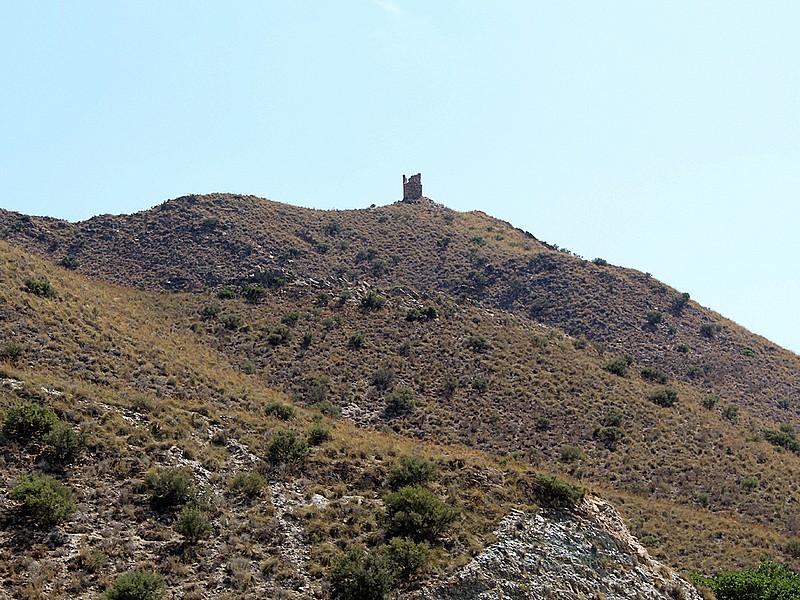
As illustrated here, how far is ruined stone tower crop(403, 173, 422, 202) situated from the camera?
99.2 metres

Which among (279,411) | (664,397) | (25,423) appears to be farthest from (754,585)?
(25,423)

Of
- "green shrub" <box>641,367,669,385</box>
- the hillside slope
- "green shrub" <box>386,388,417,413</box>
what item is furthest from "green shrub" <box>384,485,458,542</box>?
"green shrub" <box>641,367,669,385</box>

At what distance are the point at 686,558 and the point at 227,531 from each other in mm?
20751

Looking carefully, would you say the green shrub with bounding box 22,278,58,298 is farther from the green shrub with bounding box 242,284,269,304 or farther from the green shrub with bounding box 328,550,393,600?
the green shrub with bounding box 328,550,393,600

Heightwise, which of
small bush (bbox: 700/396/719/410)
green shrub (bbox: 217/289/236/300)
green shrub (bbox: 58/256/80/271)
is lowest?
small bush (bbox: 700/396/719/410)

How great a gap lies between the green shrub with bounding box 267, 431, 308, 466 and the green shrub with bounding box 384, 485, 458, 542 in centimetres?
412

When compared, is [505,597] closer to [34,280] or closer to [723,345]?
[34,280]

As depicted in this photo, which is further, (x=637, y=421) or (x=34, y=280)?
(x=637, y=421)

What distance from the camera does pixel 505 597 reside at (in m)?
18.4

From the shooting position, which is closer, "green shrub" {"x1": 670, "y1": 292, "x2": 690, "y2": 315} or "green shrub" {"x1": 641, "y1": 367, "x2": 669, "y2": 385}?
"green shrub" {"x1": 641, "y1": 367, "x2": 669, "y2": 385}

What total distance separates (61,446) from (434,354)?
2995cm

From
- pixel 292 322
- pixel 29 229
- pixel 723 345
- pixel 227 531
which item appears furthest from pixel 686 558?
pixel 29 229

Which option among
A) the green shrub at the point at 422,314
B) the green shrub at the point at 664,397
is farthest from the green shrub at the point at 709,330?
the green shrub at the point at 422,314

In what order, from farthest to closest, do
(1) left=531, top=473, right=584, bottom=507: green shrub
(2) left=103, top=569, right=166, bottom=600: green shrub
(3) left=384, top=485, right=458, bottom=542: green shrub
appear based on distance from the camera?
(1) left=531, top=473, right=584, bottom=507: green shrub
(3) left=384, top=485, right=458, bottom=542: green shrub
(2) left=103, top=569, right=166, bottom=600: green shrub
